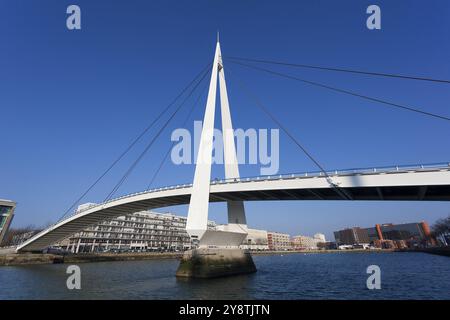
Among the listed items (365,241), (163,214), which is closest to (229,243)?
(163,214)

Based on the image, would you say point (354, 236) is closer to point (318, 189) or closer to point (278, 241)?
point (278, 241)

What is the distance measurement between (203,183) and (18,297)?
55.2 feet

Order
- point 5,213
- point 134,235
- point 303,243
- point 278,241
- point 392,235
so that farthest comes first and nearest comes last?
1. point 303,243
2. point 278,241
3. point 392,235
4. point 134,235
5. point 5,213

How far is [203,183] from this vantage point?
28.2 metres

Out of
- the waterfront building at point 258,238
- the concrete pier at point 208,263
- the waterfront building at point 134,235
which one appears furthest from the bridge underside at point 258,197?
the waterfront building at point 258,238

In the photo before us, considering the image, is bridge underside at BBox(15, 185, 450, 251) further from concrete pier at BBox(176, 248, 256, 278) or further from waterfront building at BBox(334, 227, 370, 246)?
waterfront building at BBox(334, 227, 370, 246)

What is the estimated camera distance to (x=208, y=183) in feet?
92.4

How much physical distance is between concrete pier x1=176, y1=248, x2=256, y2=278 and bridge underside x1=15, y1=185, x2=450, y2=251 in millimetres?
7087

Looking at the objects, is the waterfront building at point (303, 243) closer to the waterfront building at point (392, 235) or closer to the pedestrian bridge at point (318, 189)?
the waterfront building at point (392, 235)

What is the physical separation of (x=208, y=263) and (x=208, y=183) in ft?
25.9

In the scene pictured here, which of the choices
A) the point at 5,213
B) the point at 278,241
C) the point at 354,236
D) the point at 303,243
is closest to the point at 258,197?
the point at 5,213

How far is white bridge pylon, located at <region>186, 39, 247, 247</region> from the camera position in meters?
26.2

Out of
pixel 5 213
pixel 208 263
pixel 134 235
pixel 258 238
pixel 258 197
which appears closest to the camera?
pixel 208 263

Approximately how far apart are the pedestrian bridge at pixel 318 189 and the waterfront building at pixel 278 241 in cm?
12982
